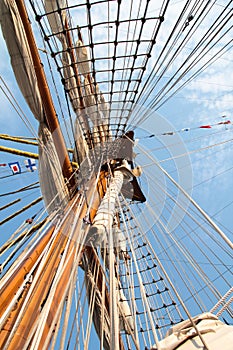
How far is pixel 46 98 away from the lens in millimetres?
4352

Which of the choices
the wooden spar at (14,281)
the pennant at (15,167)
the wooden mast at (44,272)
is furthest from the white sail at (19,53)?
the wooden spar at (14,281)

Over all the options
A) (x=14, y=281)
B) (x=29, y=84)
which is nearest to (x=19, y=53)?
(x=29, y=84)

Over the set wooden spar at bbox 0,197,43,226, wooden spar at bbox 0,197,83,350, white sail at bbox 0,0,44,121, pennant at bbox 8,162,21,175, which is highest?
white sail at bbox 0,0,44,121

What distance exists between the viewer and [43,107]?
439 cm

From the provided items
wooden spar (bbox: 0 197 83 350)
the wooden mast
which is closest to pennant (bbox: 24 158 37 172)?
the wooden mast

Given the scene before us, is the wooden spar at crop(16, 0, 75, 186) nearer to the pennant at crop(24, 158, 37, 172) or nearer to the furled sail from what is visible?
the furled sail

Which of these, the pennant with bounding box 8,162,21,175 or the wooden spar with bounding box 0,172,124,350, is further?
the pennant with bounding box 8,162,21,175

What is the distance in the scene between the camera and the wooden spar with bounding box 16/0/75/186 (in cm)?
407

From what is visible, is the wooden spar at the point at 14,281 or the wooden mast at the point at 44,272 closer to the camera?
the wooden mast at the point at 44,272

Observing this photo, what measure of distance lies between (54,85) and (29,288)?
3.93m

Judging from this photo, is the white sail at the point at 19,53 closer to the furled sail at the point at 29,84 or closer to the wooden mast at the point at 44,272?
the furled sail at the point at 29,84

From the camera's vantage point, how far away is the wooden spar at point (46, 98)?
407 centimetres

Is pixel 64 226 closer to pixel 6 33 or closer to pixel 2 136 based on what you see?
pixel 6 33

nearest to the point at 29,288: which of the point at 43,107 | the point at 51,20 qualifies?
the point at 43,107
